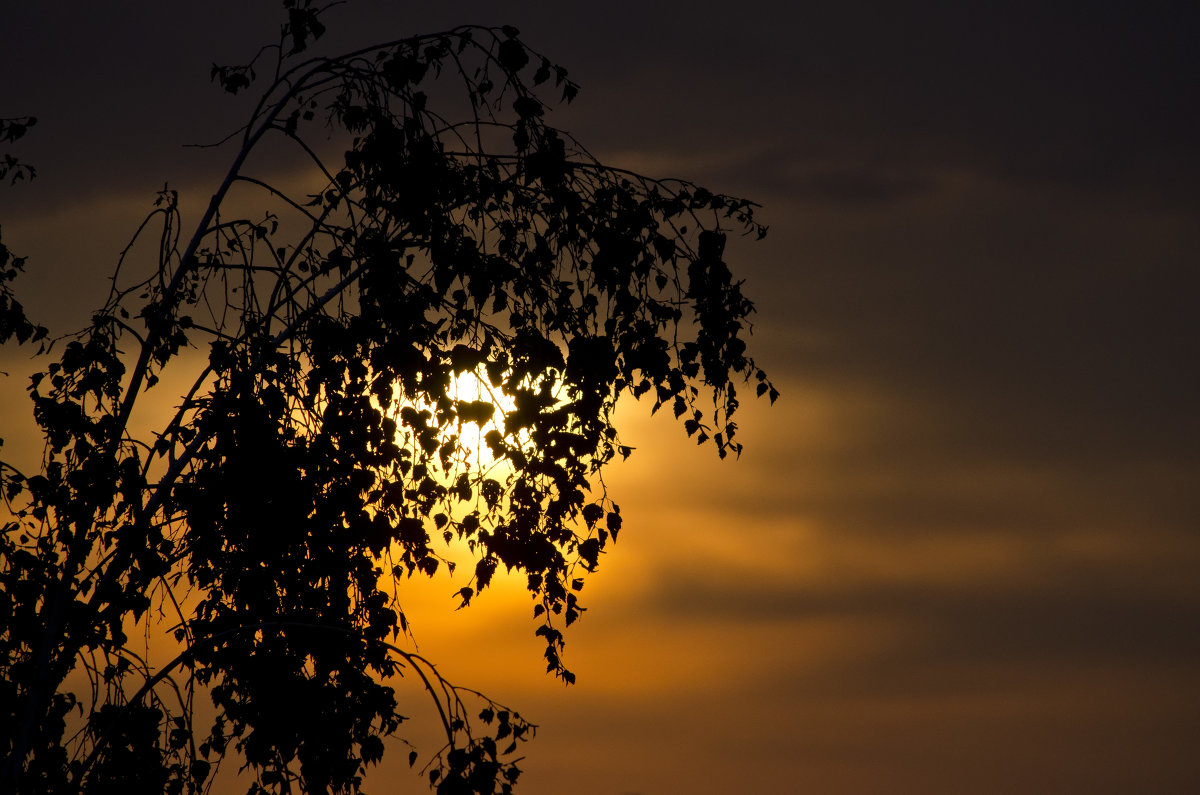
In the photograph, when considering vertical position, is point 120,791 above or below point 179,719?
below

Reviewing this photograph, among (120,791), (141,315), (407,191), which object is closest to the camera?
(407,191)

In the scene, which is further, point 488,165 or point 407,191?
point 488,165

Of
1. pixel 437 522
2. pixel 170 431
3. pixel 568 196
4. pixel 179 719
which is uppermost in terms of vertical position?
Result: pixel 568 196

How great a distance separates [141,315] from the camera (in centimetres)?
529

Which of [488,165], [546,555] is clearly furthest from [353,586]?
[488,165]

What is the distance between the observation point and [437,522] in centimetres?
497

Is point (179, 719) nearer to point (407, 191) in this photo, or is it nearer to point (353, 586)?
point (353, 586)

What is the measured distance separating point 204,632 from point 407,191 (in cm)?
215

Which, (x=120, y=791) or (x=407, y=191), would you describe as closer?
(x=407, y=191)

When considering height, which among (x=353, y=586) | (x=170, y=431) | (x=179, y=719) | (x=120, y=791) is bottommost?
(x=120, y=791)

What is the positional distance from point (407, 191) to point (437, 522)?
54.9 inches

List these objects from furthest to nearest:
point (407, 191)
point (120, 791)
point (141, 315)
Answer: point (141, 315) < point (120, 791) < point (407, 191)

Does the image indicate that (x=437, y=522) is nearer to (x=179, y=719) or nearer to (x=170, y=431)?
(x=170, y=431)

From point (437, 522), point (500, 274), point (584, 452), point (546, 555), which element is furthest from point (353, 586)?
point (500, 274)
